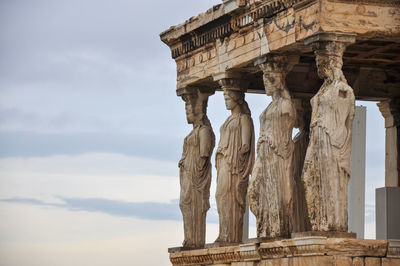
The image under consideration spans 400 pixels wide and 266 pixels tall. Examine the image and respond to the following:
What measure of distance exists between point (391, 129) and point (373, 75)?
1418mm

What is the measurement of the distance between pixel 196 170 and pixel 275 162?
4053mm

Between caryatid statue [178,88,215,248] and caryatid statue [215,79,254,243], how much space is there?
5.09 feet

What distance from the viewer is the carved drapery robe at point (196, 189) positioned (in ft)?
104

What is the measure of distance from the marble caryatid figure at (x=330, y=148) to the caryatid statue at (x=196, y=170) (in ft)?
17.8

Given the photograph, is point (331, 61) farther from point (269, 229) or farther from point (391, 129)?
point (391, 129)

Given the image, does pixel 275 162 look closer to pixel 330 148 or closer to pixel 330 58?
pixel 330 148

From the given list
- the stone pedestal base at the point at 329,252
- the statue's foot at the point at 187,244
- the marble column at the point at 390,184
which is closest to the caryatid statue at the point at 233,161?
the statue's foot at the point at 187,244

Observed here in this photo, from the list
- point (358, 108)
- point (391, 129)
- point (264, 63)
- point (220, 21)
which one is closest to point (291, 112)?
point (264, 63)

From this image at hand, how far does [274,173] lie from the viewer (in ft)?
91.3

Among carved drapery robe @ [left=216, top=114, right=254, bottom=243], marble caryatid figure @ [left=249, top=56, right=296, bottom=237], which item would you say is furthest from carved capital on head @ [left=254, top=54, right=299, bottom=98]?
carved drapery robe @ [left=216, top=114, right=254, bottom=243]

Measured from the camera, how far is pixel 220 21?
30.0m

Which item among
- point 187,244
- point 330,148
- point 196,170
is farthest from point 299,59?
point 187,244

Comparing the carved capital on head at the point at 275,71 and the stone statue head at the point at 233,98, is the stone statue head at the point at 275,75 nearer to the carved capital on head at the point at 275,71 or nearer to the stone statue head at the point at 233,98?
the carved capital on head at the point at 275,71

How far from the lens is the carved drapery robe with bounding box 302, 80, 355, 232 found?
26062 mm
